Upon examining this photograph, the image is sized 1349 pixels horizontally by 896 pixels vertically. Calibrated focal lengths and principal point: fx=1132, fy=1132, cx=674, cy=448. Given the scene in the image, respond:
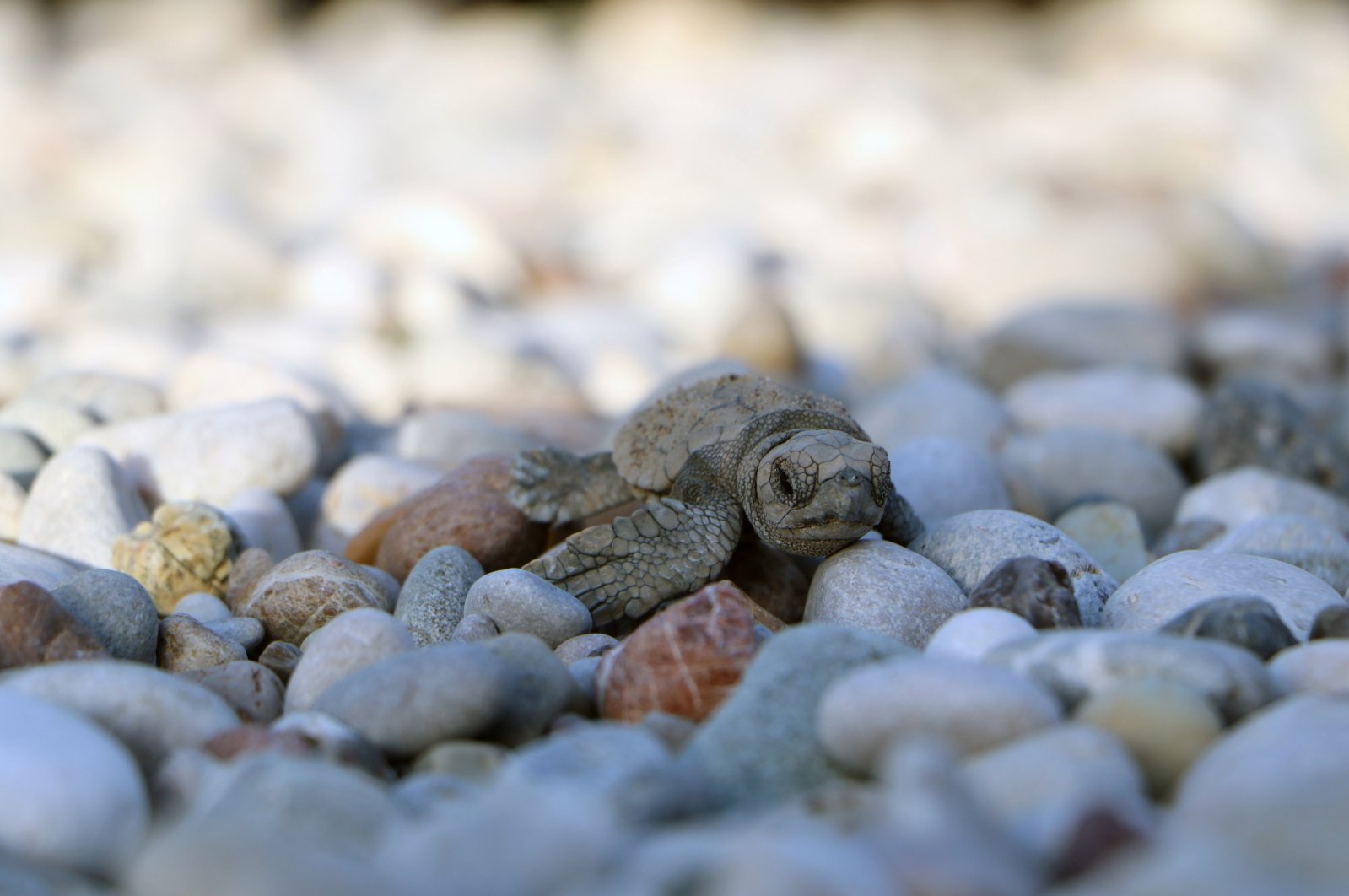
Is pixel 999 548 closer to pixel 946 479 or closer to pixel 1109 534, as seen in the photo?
pixel 946 479

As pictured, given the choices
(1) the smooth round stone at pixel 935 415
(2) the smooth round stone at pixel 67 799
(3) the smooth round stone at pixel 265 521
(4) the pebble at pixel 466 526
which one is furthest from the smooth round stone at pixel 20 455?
(1) the smooth round stone at pixel 935 415

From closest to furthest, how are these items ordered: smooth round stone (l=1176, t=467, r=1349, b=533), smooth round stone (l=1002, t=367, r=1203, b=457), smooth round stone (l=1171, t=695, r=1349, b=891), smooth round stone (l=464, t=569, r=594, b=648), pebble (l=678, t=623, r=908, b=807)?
smooth round stone (l=1171, t=695, r=1349, b=891) < pebble (l=678, t=623, r=908, b=807) < smooth round stone (l=464, t=569, r=594, b=648) < smooth round stone (l=1176, t=467, r=1349, b=533) < smooth round stone (l=1002, t=367, r=1203, b=457)

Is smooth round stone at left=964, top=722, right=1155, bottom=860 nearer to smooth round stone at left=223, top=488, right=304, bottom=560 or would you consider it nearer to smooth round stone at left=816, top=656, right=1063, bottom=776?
smooth round stone at left=816, top=656, right=1063, bottom=776

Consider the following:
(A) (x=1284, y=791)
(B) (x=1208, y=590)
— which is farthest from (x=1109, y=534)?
(A) (x=1284, y=791)

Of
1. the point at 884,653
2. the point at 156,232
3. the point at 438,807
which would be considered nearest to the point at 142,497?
the point at 438,807

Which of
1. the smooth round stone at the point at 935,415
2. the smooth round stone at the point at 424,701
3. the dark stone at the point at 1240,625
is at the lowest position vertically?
the smooth round stone at the point at 935,415

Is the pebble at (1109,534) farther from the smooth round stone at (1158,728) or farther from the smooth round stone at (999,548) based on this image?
the smooth round stone at (1158,728)

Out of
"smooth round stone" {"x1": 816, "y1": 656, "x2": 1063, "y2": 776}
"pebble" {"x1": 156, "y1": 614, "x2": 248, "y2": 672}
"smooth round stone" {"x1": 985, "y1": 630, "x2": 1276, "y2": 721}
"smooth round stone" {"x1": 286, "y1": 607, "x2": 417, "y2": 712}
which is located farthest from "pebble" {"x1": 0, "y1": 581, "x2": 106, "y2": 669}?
"smooth round stone" {"x1": 985, "y1": 630, "x2": 1276, "y2": 721}
